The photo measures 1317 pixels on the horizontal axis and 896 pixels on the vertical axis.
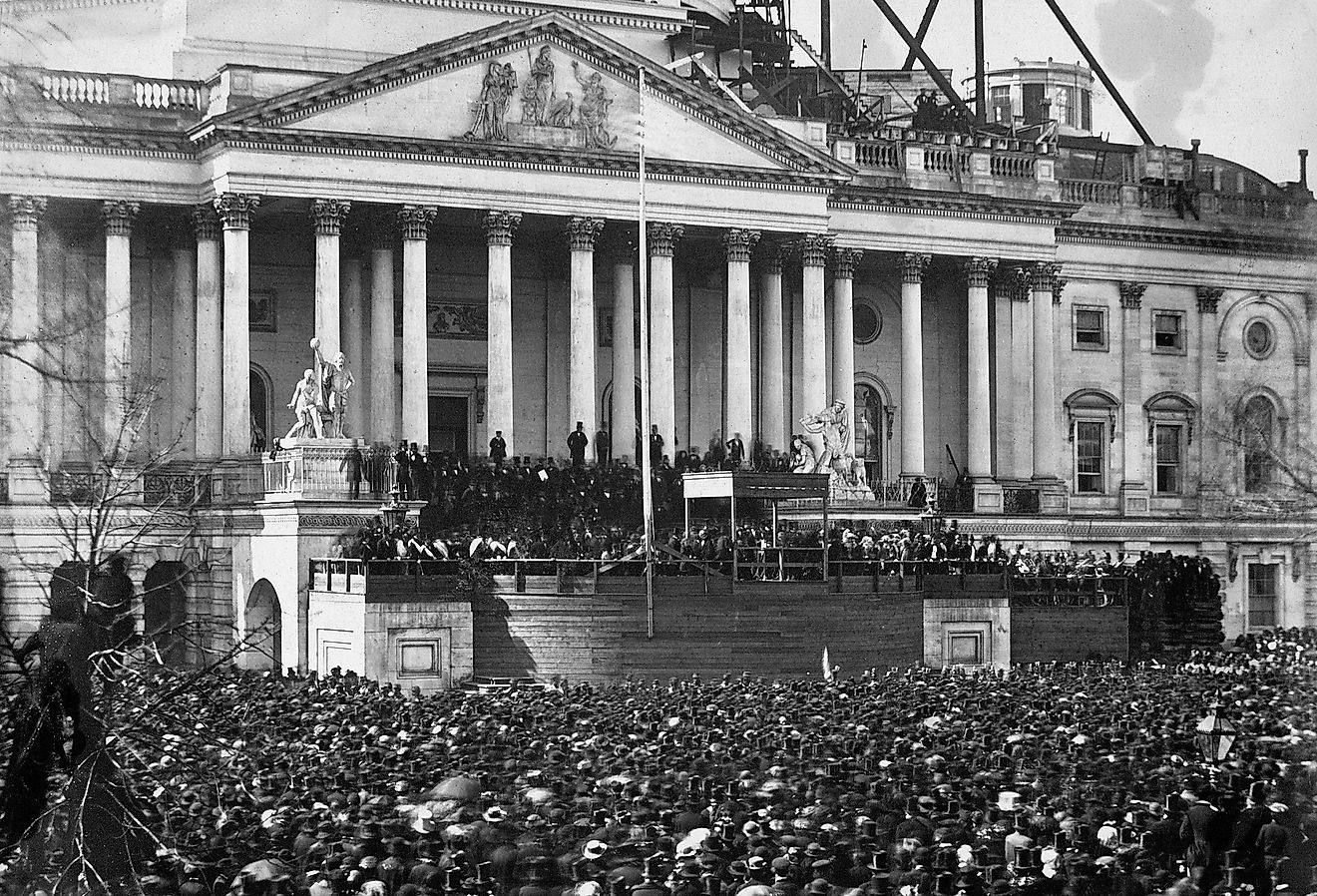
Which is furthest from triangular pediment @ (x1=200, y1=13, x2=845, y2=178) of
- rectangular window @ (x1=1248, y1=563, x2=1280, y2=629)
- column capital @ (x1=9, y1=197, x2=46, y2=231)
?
rectangular window @ (x1=1248, y1=563, x2=1280, y2=629)

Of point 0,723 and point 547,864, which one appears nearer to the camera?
point 0,723

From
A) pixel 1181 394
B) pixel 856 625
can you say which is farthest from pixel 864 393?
pixel 856 625

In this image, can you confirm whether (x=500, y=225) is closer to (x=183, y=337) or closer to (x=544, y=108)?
(x=544, y=108)

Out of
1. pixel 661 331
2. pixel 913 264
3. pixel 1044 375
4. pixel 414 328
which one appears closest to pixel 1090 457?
pixel 1044 375

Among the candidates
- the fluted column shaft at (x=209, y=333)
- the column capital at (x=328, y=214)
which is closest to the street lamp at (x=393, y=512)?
the fluted column shaft at (x=209, y=333)

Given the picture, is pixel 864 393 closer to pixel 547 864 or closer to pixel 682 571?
pixel 682 571

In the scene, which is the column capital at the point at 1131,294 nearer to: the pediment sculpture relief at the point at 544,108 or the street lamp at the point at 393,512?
the pediment sculpture relief at the point at 544,108
